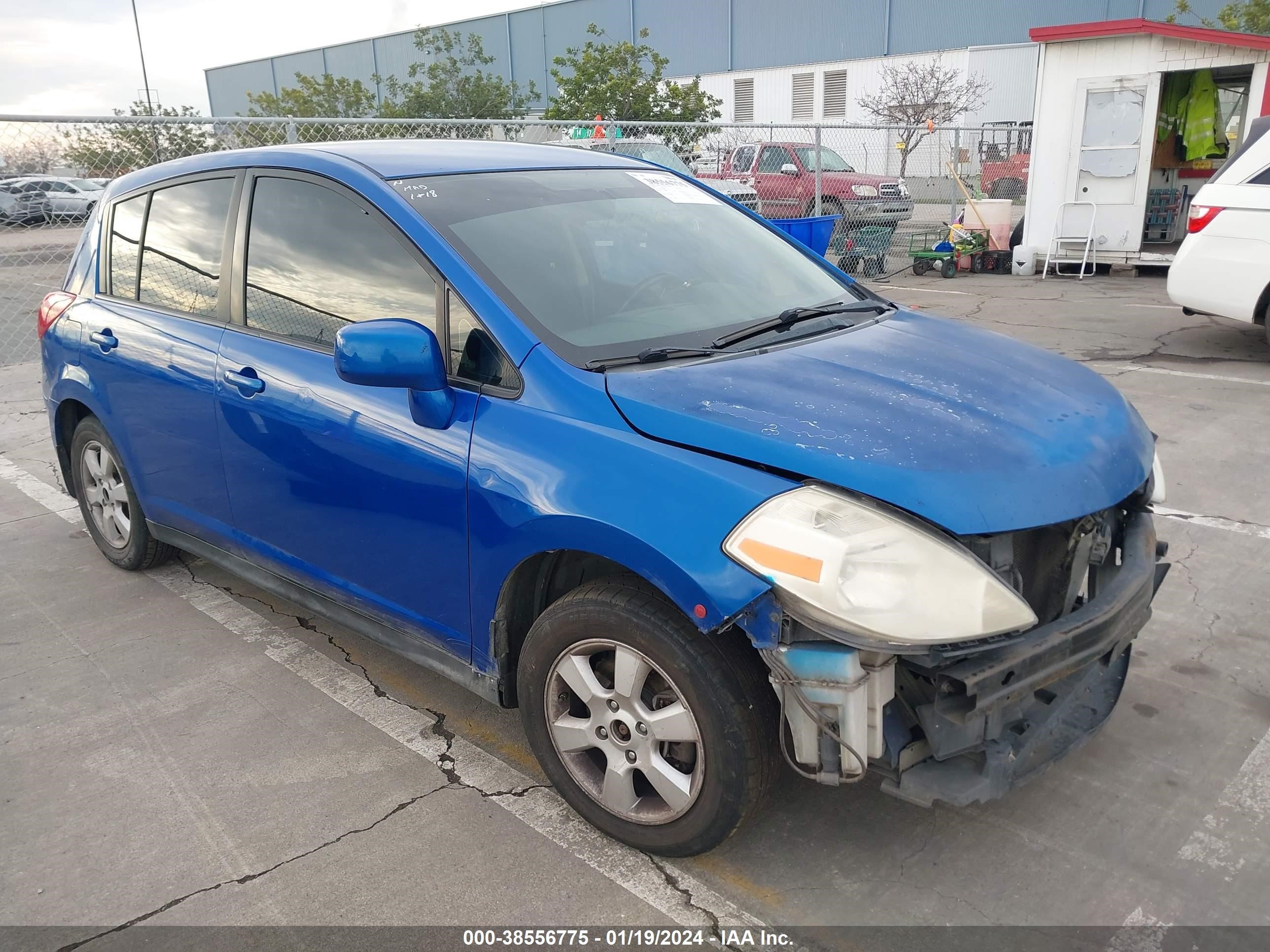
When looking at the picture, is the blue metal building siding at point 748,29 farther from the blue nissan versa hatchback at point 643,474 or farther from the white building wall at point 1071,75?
the blue nissan versa hatchback at point 643,474

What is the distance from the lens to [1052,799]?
2.83m

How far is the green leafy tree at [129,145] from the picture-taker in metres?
8.65

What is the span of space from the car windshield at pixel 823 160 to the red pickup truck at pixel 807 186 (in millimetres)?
16

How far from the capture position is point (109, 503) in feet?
15.1

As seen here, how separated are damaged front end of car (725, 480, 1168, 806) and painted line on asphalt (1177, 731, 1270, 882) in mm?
609

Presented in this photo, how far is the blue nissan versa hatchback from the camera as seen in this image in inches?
86.9

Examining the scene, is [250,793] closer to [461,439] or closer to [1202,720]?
[461,439]

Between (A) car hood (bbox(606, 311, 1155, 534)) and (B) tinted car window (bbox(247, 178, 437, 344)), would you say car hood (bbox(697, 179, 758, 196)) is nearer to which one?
(B) tinted car window (bbox(247, 178, 437, 344))

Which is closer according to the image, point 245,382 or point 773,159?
point 245,382

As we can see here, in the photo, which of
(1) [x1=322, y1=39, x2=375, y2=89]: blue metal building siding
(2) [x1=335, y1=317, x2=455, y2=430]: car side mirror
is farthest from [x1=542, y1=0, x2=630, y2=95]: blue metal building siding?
(2) [x1=335, y1=317, x2=455, y2=430]: car side mirror

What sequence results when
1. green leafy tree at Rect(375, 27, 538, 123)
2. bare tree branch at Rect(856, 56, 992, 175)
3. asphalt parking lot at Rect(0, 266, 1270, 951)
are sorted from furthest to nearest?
bare tree branch at Rect(856, 56, 992, 175), green leafy tree at Rect(375, 27, 538, 123), asphalt parking lot at Rect(0, 266, 1270, 951)

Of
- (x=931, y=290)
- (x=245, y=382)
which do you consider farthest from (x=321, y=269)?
(x=931, y=290)

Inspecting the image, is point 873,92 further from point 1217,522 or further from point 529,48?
point 1217,522

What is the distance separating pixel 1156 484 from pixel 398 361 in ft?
7.20
